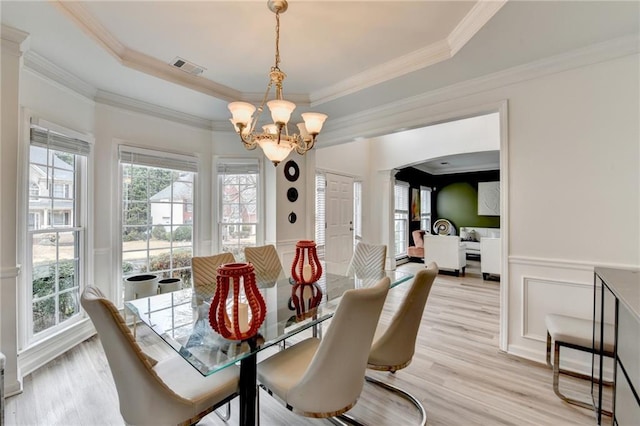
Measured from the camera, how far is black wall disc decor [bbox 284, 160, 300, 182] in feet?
13.5

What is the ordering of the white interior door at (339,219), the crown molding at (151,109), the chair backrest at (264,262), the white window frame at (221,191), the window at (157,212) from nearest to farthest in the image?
the chair backrest at (264,262) → the crown molding at (151,109) → the window at (157,212) → the white window frame at (221,191) → the white interior door at (339,219)

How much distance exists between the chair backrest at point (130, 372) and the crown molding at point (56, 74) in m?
2.32

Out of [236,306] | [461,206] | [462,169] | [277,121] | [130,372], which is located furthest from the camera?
[461,206]

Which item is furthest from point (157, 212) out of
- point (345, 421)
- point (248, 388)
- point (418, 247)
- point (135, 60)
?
point (418, 247)

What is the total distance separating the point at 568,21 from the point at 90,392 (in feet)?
14.1

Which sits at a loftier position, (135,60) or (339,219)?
(135,60)

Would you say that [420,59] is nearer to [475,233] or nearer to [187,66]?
[187,66]

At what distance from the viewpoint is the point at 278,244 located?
13.2ft

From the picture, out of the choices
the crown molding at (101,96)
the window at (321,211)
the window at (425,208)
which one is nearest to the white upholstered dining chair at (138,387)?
the crown molding at (101,96)

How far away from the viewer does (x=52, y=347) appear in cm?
249

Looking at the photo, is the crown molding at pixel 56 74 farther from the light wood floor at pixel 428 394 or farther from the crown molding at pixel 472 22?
the crown molding at pixel 472 22

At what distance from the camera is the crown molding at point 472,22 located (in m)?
1.80

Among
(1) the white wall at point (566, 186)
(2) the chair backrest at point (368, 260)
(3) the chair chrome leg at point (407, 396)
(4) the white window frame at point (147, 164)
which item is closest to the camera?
(3) the chair chrome leg at point (407, 396)

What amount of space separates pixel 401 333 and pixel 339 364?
62 cm
